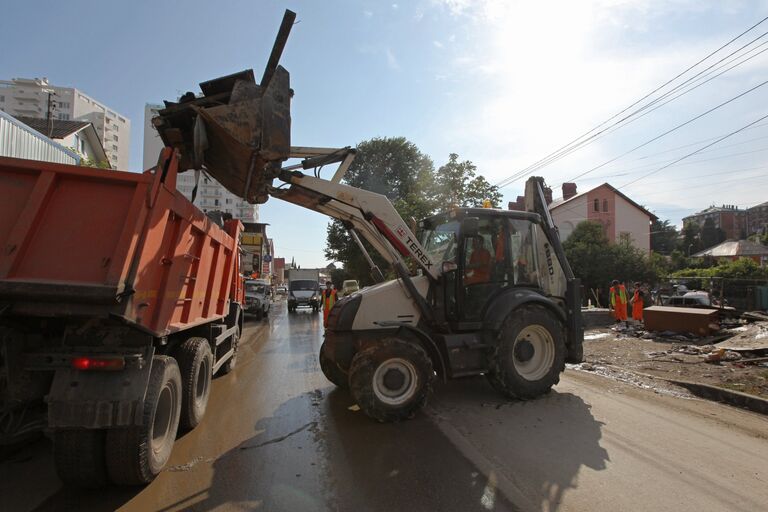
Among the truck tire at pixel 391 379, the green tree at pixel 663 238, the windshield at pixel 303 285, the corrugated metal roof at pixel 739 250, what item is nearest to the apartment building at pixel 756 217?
the green tree at pixel 663 238

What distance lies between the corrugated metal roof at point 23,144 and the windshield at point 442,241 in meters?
7.60

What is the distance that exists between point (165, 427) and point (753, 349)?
9775mm

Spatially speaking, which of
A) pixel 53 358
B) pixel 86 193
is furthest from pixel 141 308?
pixel 86 193

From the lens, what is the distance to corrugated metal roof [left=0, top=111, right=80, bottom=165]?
9984mm

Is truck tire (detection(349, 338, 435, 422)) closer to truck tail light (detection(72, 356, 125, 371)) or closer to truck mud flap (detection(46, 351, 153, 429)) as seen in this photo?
truck mud flap (detection(46, 351, 153, 429))

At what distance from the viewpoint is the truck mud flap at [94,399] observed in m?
3.10

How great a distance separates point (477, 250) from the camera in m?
6.23

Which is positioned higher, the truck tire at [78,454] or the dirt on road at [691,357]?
the dirt on road at [691,357]

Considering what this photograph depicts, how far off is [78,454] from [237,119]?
3.24 m

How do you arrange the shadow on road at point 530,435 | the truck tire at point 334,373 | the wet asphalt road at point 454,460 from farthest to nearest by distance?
the truck tire at point 334,373, the shadow on road at point 530,435, the wet asphalt road at point 454,460

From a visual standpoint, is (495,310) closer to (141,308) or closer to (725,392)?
(725,392)

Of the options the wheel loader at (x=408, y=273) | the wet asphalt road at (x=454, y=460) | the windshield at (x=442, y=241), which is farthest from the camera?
the windshield at (x=442, y=241)

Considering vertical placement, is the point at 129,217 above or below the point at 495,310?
above

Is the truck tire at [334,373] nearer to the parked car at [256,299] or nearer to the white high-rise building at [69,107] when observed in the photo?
the parked car at [256,299]
